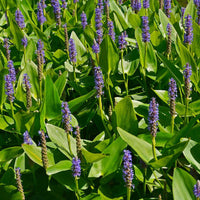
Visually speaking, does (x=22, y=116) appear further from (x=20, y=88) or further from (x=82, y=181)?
(x=82, y=181)

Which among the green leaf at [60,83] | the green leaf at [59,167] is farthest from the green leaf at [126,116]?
the green leaf at [60,83]

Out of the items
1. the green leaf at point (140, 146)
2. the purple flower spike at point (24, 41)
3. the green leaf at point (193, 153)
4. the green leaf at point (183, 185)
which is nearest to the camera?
the green leaf at point (183, 185)

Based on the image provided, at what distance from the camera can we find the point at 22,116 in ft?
11.5

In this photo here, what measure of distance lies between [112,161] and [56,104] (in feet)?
2.66

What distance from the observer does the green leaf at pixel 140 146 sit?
9.39 ft

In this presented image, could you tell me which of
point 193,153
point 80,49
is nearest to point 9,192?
point 193,153

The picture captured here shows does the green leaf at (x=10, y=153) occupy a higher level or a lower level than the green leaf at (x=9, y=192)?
higher

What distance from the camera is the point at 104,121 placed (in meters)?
3.57

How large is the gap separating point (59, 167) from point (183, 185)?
84 centimetres

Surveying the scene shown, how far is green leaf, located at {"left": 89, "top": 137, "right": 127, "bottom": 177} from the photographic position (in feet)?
9.93

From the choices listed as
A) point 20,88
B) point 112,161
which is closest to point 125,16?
point 20,88

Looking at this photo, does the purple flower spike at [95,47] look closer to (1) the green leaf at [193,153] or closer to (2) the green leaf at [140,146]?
(2) the green leaf at [140,146]

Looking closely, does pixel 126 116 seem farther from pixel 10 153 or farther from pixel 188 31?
pixel 188 31

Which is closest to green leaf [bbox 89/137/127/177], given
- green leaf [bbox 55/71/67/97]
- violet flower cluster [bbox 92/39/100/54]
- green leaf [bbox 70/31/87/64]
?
green leaf [bbox 55/71/67/97]
